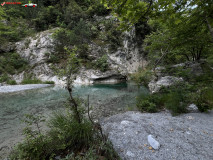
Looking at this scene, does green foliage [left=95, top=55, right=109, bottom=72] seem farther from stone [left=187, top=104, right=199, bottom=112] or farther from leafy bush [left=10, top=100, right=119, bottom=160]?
leafy bush [left=10, top=100, right=119, bottom=160]

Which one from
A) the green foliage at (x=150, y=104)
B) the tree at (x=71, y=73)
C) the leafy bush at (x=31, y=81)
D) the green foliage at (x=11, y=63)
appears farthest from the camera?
the green foliage at (x=11, y=63)

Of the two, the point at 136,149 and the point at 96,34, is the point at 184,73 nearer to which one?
the point at 136,149

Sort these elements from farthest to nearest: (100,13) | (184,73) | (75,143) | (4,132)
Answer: (100,13) → (184,73) → (4,132) → (75,143)

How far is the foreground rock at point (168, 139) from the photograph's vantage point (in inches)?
67.6

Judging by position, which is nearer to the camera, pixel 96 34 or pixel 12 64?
pixel 12 64

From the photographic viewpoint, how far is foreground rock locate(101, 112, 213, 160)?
1717mm

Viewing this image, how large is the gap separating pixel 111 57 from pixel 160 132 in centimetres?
1984

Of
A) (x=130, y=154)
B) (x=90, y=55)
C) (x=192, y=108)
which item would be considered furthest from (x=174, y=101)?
(x=90, y=55)

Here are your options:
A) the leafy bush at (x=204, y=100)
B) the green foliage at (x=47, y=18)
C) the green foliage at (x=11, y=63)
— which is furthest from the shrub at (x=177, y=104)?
the green foliage at (x=47, y=18)

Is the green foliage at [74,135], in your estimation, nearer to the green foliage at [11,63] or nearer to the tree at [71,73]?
the tree at [71,73]

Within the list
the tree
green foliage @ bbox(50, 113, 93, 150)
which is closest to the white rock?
green foliage @ bbox(50, 113, 93, 150)

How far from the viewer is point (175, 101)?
12.2 feet

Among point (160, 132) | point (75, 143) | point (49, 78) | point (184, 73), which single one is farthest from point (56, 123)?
point (49, 78)

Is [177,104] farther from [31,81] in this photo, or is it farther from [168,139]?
[31,81]
